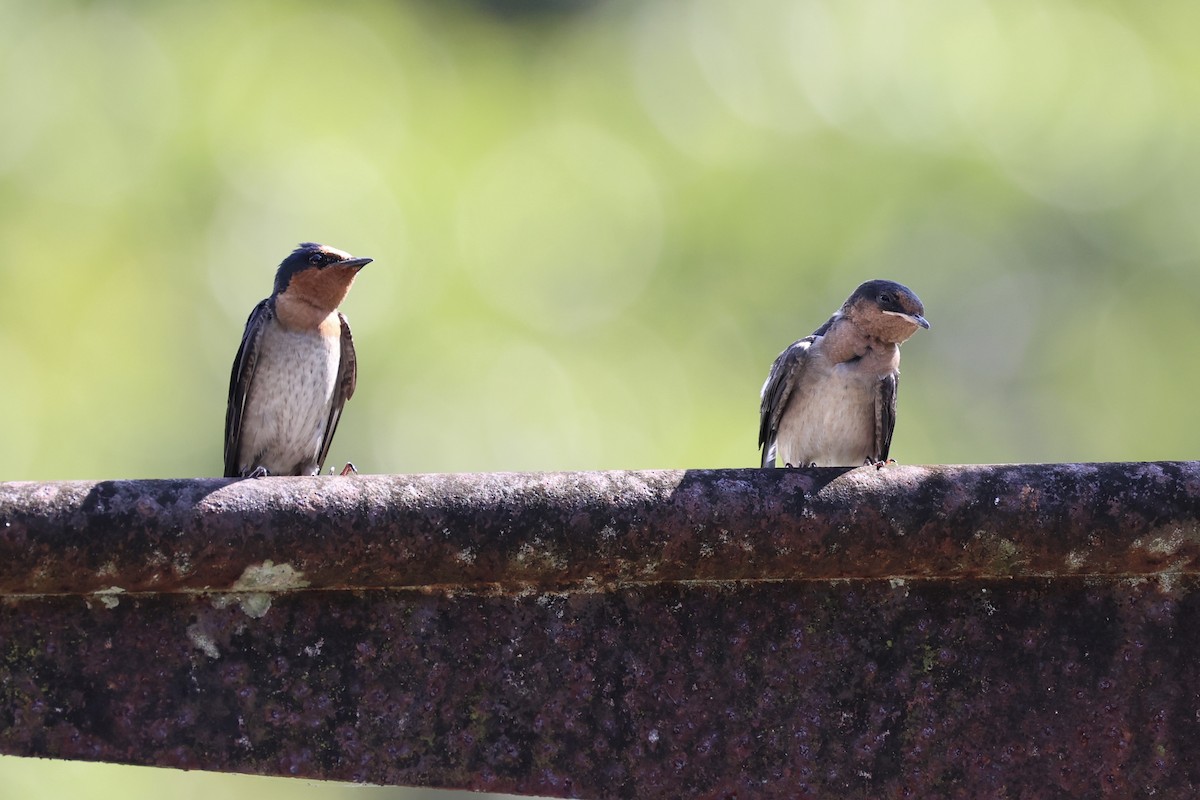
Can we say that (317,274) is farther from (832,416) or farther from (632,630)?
(632,630)

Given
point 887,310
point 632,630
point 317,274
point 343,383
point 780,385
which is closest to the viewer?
point 632,630

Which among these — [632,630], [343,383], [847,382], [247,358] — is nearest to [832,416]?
[847,382]

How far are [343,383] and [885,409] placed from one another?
2659 millimetres

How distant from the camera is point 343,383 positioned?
7.05 metres

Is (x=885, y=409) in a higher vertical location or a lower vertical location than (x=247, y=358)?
higher

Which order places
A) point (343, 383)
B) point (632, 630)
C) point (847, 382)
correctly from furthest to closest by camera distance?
point (343, 383) → point (847, 382) → point (632, 630)

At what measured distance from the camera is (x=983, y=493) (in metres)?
2.30

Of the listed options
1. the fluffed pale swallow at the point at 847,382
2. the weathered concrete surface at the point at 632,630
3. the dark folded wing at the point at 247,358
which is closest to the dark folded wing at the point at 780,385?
the fluffed pale swallow at the point at 847,382

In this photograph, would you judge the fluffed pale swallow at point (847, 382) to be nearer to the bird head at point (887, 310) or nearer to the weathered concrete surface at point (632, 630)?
the bird head at point (887, 310)

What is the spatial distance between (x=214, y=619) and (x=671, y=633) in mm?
732

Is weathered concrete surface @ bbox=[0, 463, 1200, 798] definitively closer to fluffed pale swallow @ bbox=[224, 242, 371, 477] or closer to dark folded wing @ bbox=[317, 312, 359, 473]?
fluffed pale swallow @ bbox=[224, 242, 371, 477]

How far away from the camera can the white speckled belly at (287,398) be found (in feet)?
21.5

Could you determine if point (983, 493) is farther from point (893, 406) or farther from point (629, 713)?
point (893, 406)

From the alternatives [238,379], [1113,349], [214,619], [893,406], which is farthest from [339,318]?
[1113,349]
